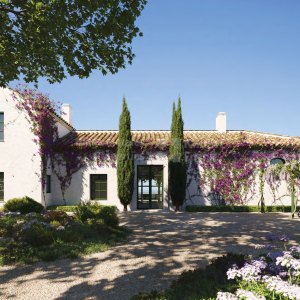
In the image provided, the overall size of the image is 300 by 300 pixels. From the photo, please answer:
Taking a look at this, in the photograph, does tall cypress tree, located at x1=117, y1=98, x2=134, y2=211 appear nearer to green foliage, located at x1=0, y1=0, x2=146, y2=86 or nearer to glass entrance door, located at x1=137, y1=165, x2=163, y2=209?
glass entrance door, located at x1=137, y1=165, x2=163, y2=209

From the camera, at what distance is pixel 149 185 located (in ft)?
59.8

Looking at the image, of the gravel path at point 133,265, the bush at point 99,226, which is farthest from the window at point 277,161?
the bush at point 99,226

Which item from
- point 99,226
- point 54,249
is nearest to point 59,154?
point 99,226

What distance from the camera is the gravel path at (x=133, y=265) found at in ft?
18.0

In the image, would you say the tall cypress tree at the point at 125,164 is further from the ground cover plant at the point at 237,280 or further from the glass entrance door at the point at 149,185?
the ground cover plant at the point at 237,280

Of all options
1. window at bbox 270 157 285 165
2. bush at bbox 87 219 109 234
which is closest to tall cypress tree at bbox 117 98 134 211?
bush at bbox 87 219 109 234

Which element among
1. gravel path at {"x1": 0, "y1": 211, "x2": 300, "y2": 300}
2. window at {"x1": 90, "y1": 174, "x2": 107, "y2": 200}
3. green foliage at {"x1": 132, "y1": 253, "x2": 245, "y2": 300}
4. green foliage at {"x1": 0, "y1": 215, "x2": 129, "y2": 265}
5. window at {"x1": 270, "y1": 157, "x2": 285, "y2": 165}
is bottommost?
gravel path at {"x1": 0, "y1": 211, "x2": 300, "y2": 300}

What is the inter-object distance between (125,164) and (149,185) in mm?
2223

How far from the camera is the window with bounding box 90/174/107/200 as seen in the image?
59.6 feet

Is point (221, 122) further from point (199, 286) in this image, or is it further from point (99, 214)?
point (199, 286)

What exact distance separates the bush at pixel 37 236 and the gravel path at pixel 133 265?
60.0 inches

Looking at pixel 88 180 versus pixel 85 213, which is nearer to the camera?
pixel 85 213

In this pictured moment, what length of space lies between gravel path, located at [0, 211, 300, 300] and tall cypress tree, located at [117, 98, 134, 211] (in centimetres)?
597

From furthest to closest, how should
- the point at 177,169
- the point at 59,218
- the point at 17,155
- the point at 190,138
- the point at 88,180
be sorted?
the point at 190,138
the point at 88,180
the point at 177,169
the point at 17,155
the point at 59,218
